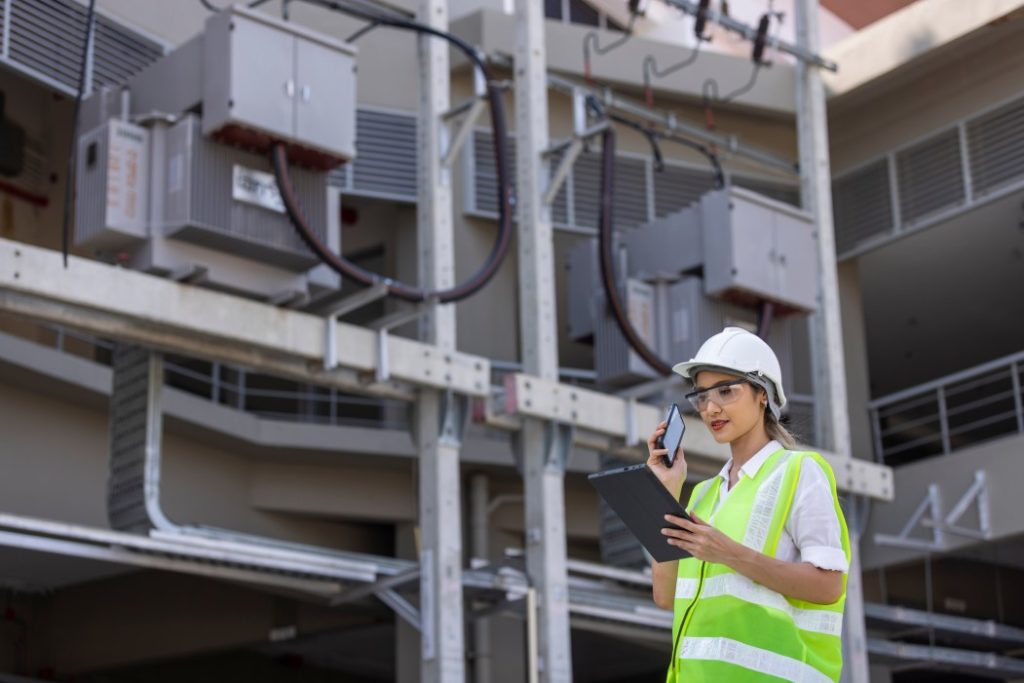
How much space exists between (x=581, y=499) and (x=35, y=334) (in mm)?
4348

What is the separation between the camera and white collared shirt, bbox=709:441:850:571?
10.6ft

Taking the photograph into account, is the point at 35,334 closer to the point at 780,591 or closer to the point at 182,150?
the point at 182,150

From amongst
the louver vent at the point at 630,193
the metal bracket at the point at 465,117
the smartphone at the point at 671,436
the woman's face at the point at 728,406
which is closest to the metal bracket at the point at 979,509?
the louver vent at the point at 630,193

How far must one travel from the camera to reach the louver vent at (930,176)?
12977 mm

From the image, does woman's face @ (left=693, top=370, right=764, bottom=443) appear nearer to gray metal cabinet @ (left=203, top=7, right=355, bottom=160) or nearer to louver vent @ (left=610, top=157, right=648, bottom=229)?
gray metal cabinet @ (left=203, top=7, right=355, bottom=160)

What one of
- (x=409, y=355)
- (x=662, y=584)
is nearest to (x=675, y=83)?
Result: (x=409, y=355)

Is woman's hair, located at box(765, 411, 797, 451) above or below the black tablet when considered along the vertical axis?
above

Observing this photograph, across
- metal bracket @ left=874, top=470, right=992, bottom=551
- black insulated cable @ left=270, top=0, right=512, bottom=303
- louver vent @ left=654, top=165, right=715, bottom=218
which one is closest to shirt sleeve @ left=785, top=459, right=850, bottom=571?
black insulated cable @ left=270, top=0, right=512, bottom=303

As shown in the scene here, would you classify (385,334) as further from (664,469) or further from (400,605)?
(664,469)

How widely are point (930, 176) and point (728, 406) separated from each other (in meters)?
10.3

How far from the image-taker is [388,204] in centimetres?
1250

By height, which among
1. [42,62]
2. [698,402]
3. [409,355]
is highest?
[42,62]

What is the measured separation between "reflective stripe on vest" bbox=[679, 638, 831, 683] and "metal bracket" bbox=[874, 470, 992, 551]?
→ 8700mm

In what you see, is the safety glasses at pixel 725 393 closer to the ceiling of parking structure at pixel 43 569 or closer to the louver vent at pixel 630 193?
the ceiling of parking structure at pixel 43 569
